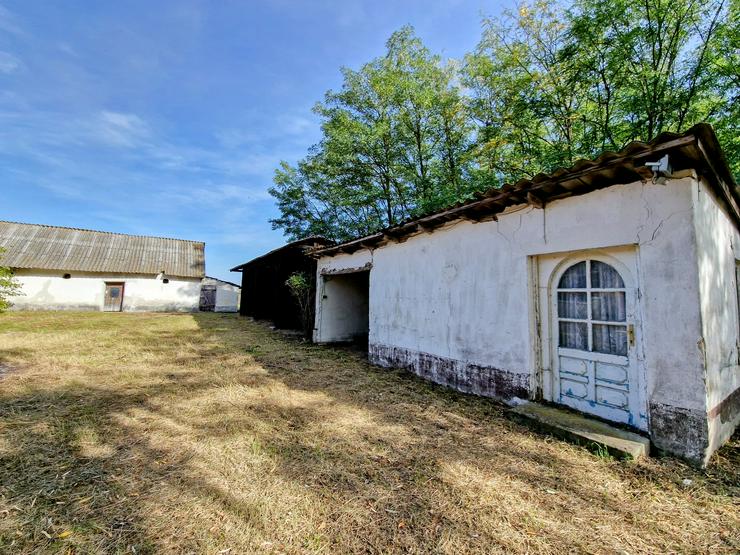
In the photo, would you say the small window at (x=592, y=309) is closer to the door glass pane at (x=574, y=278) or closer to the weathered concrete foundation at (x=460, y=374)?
the door glass pane at (x=574, y=278)

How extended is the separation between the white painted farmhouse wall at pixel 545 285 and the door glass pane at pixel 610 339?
191 mm

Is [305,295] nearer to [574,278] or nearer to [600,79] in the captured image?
[574,278]

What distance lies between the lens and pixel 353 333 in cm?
1073

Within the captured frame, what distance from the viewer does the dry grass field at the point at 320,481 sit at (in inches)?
82.6

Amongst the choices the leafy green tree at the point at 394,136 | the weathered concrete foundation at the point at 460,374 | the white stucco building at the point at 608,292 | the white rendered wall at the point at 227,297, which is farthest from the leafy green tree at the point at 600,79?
the white rendered wall at the point at 227,297

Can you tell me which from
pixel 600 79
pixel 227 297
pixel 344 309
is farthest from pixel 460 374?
pixel 227 297

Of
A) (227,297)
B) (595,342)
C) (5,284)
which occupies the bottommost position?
(595,342)

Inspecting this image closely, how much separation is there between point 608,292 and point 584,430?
61.8 inches

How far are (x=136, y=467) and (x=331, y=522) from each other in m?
1.92

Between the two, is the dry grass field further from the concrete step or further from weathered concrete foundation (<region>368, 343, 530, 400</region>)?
weathered concrete foundation (<region>368, 343, 530, 400</region>)

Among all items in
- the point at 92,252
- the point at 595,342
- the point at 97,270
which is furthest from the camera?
the point at 92,252

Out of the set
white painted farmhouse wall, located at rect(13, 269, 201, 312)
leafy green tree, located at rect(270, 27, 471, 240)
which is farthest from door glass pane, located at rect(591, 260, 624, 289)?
white painted farmhouse wall, located at rect(13, 269, 201, 312)

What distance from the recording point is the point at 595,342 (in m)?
3.86

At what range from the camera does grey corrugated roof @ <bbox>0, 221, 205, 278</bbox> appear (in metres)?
19.8
